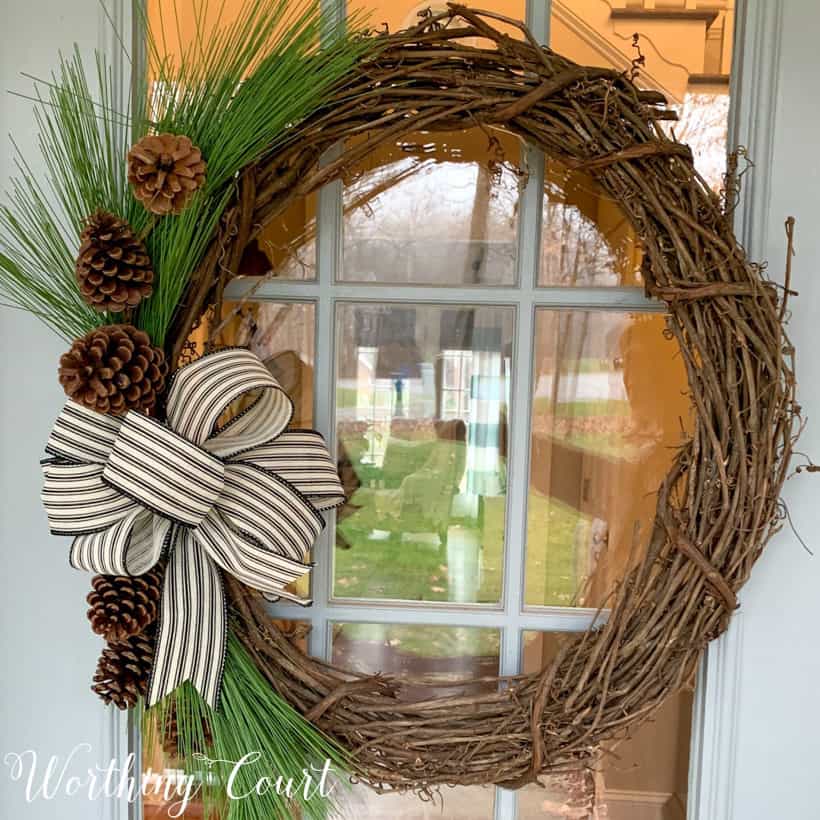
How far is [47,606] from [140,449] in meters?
0.34

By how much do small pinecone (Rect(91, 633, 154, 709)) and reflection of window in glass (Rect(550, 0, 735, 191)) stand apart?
31.7 inches

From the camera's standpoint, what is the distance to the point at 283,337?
2.94 feet

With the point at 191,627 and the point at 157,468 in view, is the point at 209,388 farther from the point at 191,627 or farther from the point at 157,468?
the point at 191,627

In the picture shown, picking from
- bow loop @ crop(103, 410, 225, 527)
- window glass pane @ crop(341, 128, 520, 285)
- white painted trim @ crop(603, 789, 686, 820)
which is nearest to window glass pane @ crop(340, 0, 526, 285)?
window glass pane @ crop(341, 128, 520, 285)

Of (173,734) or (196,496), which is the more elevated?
(196,496)

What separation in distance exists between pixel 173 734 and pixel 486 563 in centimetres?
41

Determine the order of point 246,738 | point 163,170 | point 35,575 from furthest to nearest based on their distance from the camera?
point 35,575 → point 246,738 → point 163,170

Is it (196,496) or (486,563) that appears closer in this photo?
(196,496)

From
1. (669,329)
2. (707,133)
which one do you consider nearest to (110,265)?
(669,329)

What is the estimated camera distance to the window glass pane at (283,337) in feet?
2.93

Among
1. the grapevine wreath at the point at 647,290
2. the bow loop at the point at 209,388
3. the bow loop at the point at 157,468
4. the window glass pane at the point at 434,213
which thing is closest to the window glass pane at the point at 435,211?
the window glass pane at the point at 434,213

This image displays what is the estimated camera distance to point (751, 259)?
0.80m

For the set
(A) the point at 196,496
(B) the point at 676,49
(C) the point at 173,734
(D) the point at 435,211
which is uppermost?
(B) the point at 676,49

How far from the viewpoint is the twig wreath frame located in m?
0.73
